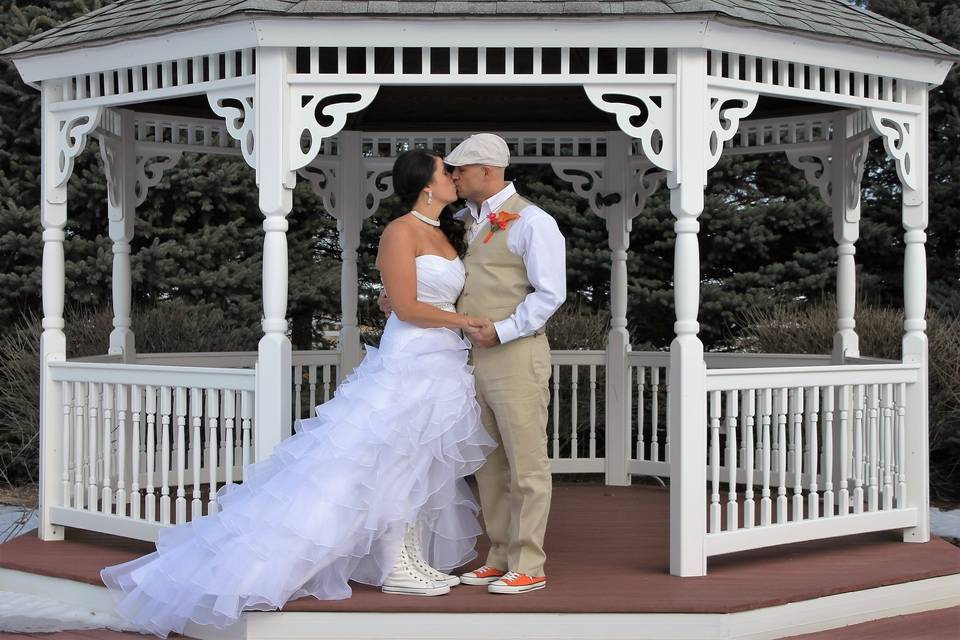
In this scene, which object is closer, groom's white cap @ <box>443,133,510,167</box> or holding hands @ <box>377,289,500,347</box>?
holding hands @ <box>377,289,500,347</box>

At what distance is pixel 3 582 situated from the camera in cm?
571

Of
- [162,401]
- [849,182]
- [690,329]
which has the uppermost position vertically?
[849,182]

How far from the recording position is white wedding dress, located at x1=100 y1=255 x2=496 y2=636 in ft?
15.1

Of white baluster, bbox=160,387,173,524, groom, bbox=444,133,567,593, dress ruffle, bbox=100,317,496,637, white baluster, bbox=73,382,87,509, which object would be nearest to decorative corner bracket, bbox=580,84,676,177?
groom, bbox=444,133,567,593

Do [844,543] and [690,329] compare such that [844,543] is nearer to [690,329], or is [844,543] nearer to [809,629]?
[809,629]

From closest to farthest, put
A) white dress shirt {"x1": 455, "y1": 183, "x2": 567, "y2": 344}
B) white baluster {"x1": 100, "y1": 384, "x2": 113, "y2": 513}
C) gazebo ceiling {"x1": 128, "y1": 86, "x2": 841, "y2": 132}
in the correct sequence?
white dress shirt {"x1": 455, "y1": 183, "x2": 567, "y2": 344}
white baluster {"x1": 100, "y1": 384, "x2": 113, "y2": 513}
gazebo ceiling {"x1": 128, "y1": 86, "x2": 841, "y2": 132}

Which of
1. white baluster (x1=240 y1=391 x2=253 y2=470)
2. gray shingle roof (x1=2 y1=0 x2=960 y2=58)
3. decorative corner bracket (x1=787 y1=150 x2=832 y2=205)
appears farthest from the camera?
decorative corner bracket (x1=787 y1=150 x2=832 y2=205)

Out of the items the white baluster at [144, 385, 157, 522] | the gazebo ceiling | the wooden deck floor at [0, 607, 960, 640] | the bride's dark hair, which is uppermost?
the gazebo ceiling

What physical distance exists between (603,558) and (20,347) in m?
7.27

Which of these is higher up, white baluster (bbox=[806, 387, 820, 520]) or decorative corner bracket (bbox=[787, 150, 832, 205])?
decorative corner bracket (bbox=[787, 150, 832, 205])

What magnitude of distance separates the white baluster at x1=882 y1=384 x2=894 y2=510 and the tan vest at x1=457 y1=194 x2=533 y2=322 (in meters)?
2.46

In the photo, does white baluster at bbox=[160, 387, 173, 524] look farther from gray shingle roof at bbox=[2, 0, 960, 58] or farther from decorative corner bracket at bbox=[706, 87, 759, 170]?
decorative corner bracket at bbox=[706, 87, 759, 170]

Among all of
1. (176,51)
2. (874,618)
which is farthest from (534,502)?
(176,51)

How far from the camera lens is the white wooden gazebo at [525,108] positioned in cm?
529
